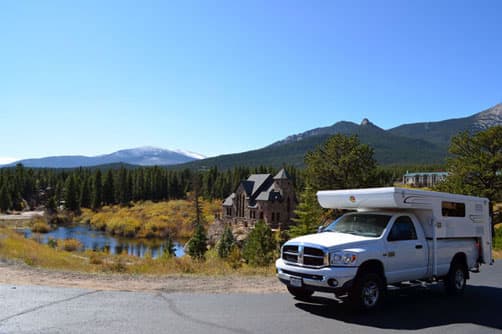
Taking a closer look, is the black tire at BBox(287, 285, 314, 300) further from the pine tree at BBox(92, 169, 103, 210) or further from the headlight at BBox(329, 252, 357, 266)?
the pine tree at BBox(92, 169, 103, 210)

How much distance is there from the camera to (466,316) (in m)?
8.70

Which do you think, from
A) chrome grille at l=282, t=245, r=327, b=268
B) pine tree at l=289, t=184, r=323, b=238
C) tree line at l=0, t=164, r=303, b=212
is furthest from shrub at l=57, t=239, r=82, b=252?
tree line at l=0, t=164, r=303, b=212

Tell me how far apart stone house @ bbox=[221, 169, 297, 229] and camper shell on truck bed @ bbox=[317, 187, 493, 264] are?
5363 cm

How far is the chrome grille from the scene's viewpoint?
8.81m

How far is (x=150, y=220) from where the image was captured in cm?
8194

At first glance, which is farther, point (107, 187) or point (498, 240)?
point (107, 187)

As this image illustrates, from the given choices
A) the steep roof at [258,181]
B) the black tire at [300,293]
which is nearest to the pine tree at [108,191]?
the steep roof at [258,181]

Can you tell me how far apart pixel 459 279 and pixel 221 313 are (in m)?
7.00

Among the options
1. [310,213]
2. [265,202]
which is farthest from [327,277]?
[265,202]

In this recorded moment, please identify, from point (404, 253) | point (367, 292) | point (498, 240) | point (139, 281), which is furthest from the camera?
point (498, 240)

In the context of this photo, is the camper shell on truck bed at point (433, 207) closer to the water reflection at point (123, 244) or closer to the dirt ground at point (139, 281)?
the dirt ground at point (139, 281)

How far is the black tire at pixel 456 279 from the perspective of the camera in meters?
11.0

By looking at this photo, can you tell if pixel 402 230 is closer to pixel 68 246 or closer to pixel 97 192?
pixel 68 246

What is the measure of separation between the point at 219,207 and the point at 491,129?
7947cm
